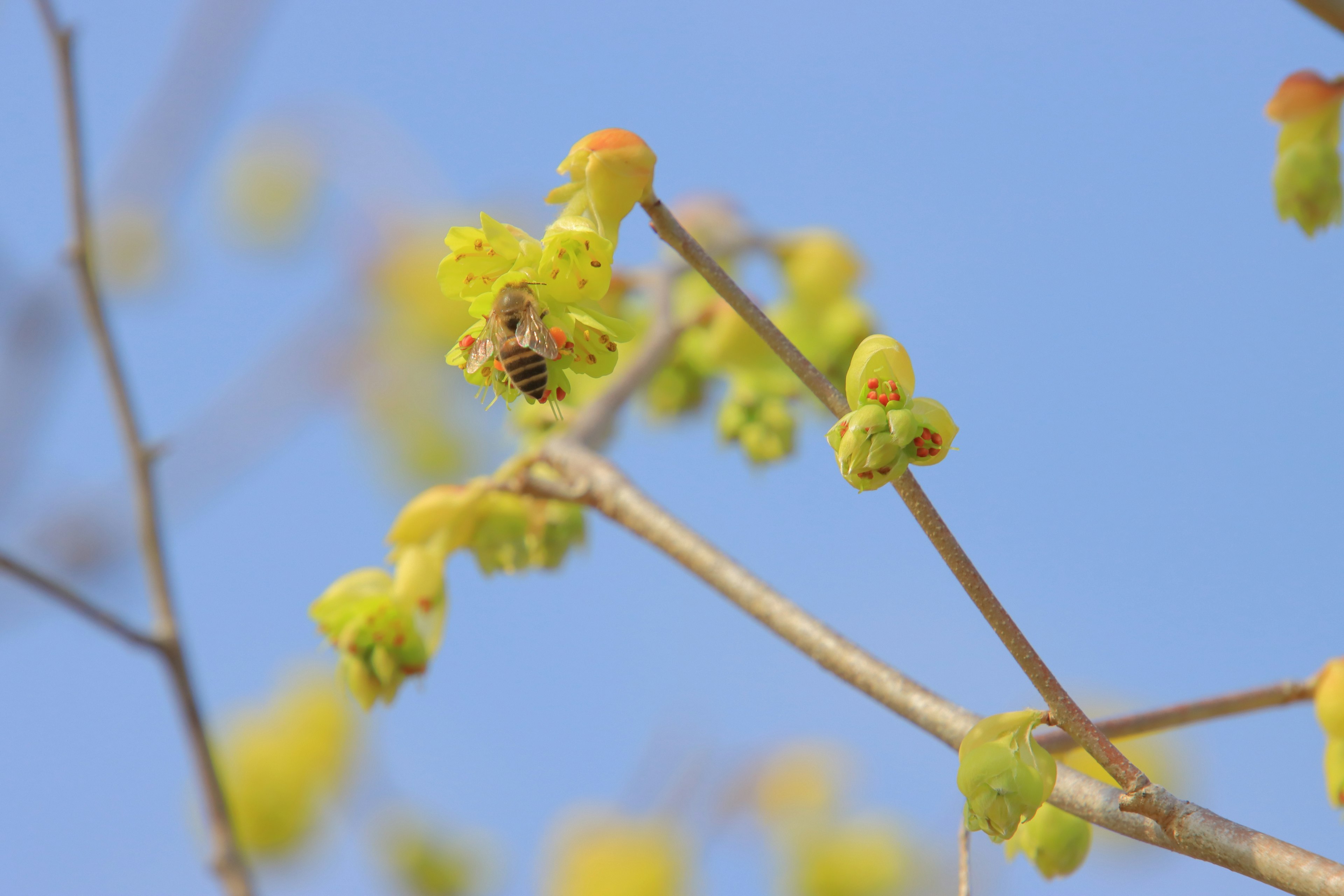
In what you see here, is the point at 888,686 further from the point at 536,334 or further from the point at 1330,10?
the point at 1330,10

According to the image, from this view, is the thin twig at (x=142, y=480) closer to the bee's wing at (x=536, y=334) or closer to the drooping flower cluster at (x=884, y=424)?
the bee's wing at (x=536, y=334)

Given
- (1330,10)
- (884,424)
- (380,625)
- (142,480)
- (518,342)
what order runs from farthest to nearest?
(142,480), (380,625), (518,342), (1330,10), (884,424)

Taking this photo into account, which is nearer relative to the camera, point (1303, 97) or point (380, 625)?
point (1303, 97)

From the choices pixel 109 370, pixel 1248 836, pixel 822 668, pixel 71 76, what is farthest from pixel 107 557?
pixel 1248 836

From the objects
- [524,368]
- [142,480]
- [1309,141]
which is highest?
[142,480]

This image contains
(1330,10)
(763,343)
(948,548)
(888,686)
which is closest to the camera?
(948,548)

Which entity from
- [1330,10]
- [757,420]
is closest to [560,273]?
[1330,10]

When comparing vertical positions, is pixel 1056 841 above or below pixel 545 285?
below

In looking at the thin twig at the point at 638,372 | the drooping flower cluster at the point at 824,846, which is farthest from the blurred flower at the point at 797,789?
the thin twig at the point at 638,372
